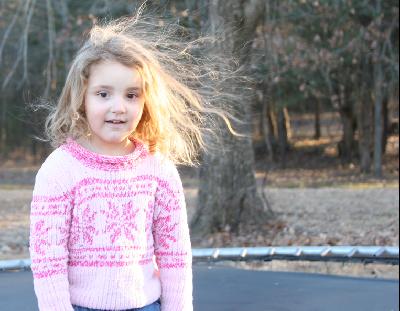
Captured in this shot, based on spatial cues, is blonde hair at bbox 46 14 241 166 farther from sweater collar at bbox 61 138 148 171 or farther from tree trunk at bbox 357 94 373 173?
tree trunk at bbox 357 94 373 173

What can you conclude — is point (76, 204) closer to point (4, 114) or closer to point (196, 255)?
point (196, 255)

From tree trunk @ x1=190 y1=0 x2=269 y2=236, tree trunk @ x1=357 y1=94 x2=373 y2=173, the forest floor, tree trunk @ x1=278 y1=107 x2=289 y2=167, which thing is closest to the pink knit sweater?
the forest floor

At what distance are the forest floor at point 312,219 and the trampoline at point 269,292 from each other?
0.63 metres

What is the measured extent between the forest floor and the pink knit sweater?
2179mm

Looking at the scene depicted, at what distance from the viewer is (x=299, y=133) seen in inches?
784

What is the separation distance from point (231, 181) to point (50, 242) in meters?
3.77

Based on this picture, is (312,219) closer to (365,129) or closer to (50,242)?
(50,242)

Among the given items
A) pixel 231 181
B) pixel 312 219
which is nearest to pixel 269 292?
pixel 231 181

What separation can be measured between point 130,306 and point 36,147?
16709 mm

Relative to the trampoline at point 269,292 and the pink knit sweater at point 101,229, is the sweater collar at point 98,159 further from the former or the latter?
the trampoline at point 269,292

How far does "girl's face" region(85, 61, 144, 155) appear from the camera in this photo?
4.58 feet

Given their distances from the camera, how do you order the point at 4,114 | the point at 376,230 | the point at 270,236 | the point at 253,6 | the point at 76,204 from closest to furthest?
the point at 76,204 < the point at 253,6 < the point at 270,236 < the point at 376,230 < the point at 4,114

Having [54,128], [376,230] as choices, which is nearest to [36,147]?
[376,230]

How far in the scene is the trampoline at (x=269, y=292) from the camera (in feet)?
8.75
